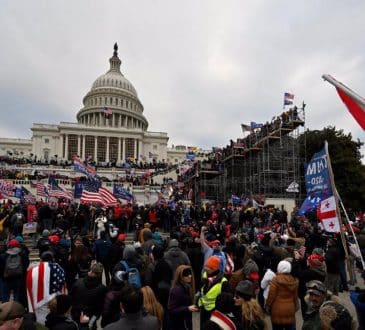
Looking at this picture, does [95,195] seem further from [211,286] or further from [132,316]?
[132,316]

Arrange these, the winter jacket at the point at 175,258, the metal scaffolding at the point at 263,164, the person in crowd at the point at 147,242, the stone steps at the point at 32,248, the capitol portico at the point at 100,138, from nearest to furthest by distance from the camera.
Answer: the winter jacket at the point at 175,258, the person in crowd at the point at 147,242, the stone steps at the point at 32,248, the metal scaffolding at the point at 263,164, the capitol portico at the point at 100,138

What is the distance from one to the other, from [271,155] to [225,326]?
24.3m

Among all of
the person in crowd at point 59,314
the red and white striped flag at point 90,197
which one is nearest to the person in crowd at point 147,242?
the person in crowd at point 59,314

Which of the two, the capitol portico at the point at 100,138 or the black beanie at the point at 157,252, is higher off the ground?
the capitol portico at the point at 100,138

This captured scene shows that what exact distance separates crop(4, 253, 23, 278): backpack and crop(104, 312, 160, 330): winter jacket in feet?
12.6

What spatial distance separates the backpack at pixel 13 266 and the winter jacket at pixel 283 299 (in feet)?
14.1

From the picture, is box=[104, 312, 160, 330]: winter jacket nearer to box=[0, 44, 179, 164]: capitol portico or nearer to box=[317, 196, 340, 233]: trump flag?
box=[317, 196, 340, 233]: trump flag

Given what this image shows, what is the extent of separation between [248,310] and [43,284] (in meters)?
2.66

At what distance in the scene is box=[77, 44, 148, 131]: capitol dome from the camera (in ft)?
293

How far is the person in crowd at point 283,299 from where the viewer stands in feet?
Result: 14.2

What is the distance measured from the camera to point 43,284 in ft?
14.0

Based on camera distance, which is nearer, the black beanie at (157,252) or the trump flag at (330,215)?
the black beanie at (157,252)

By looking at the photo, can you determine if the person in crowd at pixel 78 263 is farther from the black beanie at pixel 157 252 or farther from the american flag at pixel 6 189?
the american flag at pixel 6 189

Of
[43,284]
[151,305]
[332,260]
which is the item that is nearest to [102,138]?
[332,260]
